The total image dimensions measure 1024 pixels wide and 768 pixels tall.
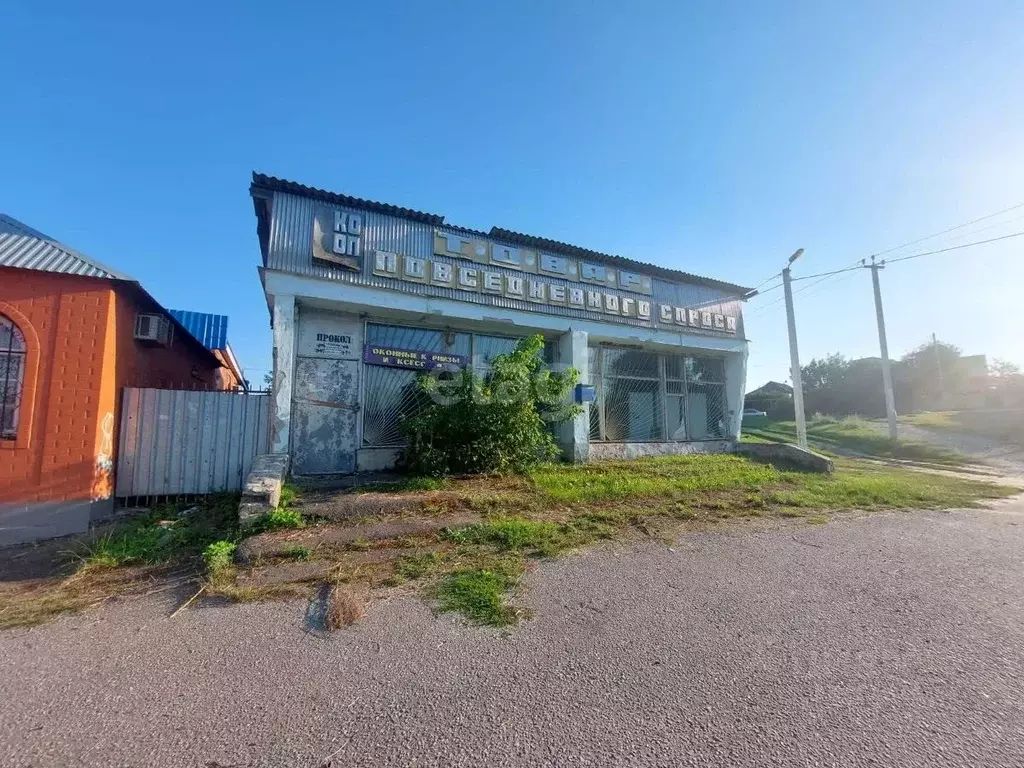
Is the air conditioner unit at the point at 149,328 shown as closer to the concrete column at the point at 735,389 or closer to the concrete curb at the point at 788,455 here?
the concrete curb at the point at 788,455

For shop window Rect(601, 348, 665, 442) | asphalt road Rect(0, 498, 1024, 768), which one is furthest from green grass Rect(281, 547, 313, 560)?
shop window Rect(601, 348, 665, 442)

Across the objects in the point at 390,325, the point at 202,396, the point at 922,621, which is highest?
the point at 390,325

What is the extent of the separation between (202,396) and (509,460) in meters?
5.23

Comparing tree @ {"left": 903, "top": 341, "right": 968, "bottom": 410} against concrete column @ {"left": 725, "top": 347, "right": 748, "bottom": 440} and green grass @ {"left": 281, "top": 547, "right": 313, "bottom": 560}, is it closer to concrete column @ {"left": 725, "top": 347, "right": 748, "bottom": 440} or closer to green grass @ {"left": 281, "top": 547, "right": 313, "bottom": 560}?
concrete column @ {"left": 725, "top": 347, "right": 748, "bottom": 440}

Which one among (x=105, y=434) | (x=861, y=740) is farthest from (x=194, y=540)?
(x=861, y=740)

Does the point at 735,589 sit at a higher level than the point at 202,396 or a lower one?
lower

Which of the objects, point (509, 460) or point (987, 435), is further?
point (987, 435)

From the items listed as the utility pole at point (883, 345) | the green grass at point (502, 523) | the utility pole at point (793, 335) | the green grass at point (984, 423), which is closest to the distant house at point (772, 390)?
the green grass at point (984, 423)

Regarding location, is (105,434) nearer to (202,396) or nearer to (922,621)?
(202,396)

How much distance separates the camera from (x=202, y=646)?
302cm

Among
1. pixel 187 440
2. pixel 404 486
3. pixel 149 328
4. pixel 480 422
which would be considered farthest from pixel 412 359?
pixel 149 328

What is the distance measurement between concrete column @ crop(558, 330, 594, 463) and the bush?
237 cm

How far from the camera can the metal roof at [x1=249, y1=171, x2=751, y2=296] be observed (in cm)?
806

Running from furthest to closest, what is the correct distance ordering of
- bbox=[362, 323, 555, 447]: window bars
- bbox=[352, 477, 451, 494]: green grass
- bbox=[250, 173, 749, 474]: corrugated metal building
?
bbox=[362, 323, 555, 447]: window bars
bbox=[250, 173, 749, 474]: corrugated metal building
bbox=[352, 477, 451, 494]: green grass
